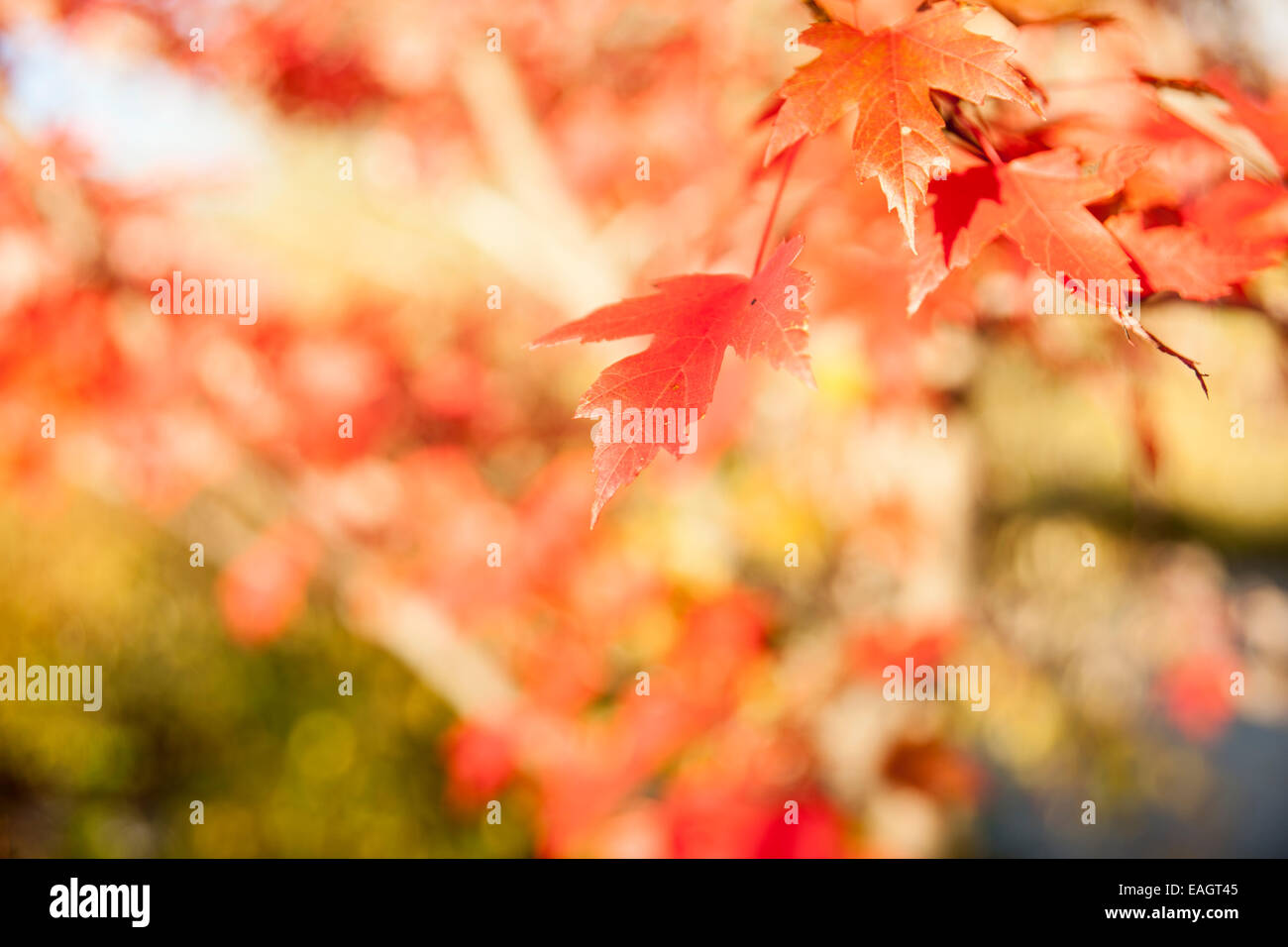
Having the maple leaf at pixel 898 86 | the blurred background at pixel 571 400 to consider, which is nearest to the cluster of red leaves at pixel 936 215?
the maple leaf at pixel 898 86

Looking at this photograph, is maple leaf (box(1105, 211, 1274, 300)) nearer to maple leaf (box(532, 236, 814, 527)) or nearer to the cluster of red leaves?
the cluster of red leaves

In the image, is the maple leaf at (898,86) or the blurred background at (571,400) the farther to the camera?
the blurred background at (571,400)

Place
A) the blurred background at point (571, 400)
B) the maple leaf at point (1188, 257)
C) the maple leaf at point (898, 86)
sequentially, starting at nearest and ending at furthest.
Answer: the maple leaf at point (898, 86)
the maple leaf at point (1188, 257)
the blurred background at point (571, 400)

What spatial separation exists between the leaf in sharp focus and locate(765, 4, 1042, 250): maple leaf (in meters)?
0.07

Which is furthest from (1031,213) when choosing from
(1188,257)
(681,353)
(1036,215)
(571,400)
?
(571,400)

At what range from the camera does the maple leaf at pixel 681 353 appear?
626 millimetres

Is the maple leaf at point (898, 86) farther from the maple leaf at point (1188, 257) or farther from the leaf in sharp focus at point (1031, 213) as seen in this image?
the maple leaf at point (1188, 257)

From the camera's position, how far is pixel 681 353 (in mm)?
657

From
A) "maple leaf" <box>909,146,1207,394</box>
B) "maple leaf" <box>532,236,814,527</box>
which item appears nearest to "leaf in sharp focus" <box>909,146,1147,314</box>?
"maple leaf" <box>909,146,1207,394</box>

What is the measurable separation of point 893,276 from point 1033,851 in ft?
9.86

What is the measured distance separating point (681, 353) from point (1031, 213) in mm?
320

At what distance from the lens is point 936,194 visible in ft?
2.39

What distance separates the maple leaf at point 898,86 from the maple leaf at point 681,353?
83mm

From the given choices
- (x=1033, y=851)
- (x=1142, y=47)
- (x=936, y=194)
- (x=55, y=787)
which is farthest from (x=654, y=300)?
(x=55, y=787)
